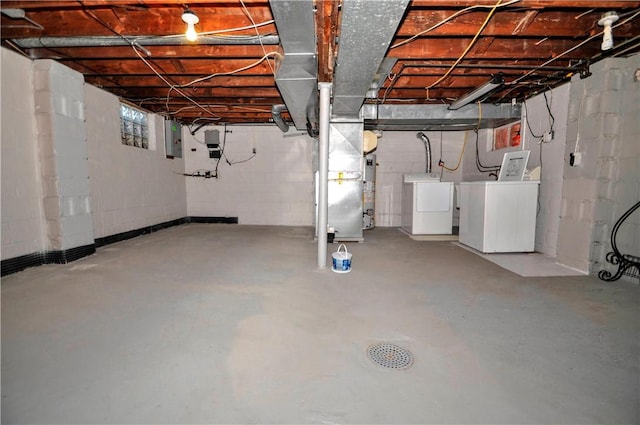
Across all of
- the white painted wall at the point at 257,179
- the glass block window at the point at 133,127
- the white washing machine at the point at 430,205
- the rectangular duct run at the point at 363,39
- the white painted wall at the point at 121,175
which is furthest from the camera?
the white painted wall at the point at 257,179

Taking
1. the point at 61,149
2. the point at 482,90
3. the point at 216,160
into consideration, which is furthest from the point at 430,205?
the point at 61,149

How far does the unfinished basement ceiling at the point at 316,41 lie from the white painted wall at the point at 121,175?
47cm

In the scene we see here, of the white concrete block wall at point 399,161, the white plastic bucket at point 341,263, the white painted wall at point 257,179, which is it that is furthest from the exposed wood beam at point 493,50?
the white painted wall at point 257,179

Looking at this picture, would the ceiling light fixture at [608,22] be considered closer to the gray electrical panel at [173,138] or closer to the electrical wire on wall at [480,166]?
the electrical wire on wall at [480,166]

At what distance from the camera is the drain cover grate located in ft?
4.80

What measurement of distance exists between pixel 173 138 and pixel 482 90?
5583mm

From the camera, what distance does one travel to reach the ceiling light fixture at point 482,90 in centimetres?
308

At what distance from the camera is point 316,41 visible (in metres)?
2.41

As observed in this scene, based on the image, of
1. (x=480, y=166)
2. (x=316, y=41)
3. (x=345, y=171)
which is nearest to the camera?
(x=316, y=41)

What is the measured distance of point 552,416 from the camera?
3.73 ft

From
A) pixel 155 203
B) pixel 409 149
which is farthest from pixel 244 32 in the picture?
pixel 409 149

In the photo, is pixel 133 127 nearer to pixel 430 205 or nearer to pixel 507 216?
pixel 430 205

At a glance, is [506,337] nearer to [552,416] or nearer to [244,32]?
[552,416]

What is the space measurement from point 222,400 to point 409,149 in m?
5.88
